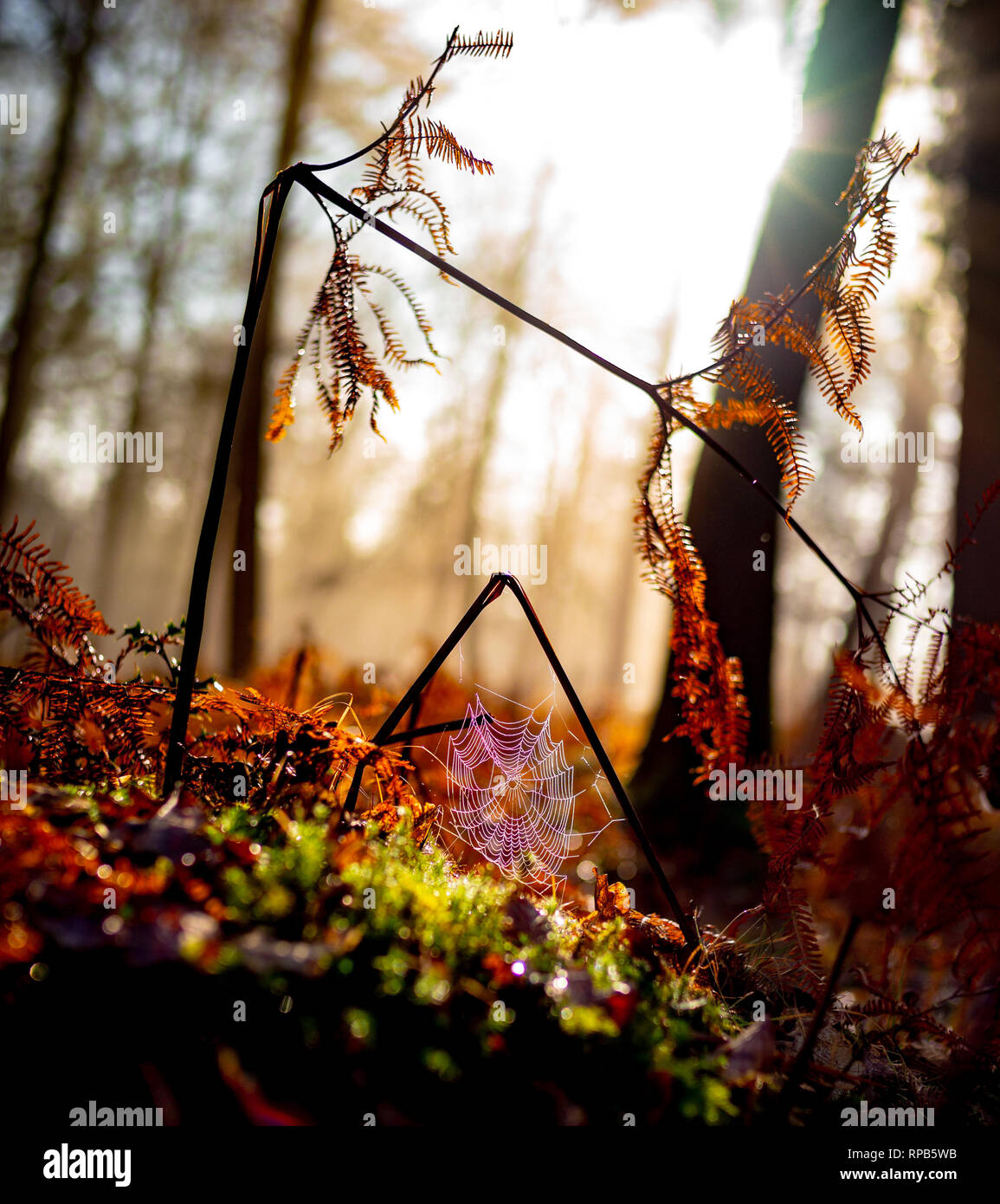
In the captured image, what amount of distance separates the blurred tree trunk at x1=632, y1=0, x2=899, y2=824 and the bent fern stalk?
6.76ft

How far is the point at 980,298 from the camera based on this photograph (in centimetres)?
753

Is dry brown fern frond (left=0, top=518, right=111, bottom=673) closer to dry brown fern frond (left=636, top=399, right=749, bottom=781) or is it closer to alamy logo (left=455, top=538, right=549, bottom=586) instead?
dry brown fern frond (left=636, top=399, right=749, bottom=781)

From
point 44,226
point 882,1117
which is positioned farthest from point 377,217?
point 44,226

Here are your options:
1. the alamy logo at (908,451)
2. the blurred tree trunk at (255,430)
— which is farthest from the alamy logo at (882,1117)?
the alamy logo at (908,451)

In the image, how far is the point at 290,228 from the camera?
34.0 feet

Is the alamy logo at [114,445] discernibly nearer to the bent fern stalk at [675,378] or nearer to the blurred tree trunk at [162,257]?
the blurred tree trunk at [162,257]

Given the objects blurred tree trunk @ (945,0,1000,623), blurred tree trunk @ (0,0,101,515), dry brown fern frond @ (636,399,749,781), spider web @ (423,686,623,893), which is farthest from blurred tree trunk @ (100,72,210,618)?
dry brown fern frond @ (636,399,749,781)

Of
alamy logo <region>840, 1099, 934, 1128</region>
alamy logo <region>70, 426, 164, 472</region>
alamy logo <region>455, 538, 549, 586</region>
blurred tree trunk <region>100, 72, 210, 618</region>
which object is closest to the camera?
alamy logo <region>840, 1099, 934, 1128</region>

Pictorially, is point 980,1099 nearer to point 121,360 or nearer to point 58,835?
point 58,835

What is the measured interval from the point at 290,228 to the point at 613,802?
354 inches
